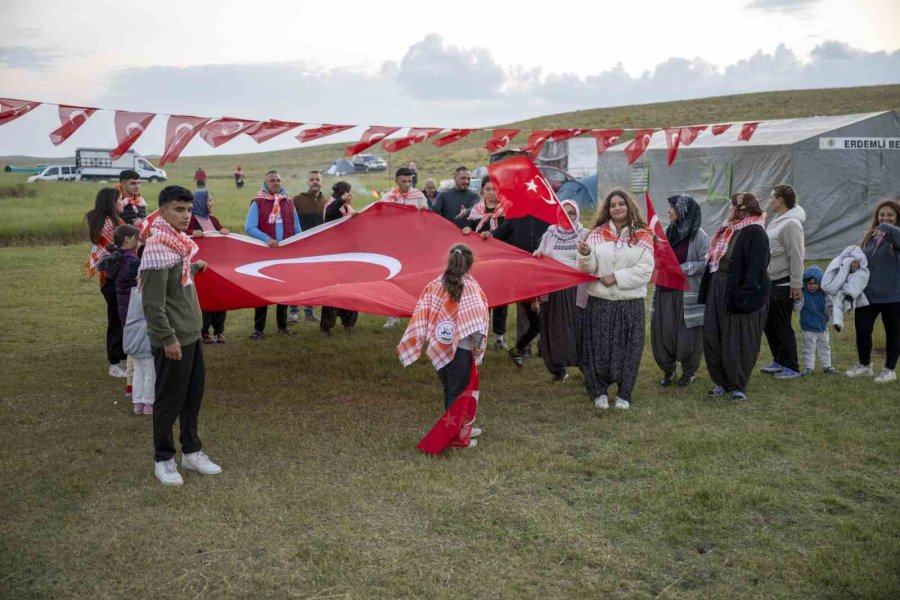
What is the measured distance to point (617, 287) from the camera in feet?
20.1

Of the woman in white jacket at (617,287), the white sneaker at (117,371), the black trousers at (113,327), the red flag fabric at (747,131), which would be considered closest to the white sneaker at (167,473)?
the black trousers at (113,327)

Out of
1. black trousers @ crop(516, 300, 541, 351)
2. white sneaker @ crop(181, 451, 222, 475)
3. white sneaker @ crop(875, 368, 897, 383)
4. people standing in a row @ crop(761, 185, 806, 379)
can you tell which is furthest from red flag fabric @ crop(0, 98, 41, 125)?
white sneaker @ crop(875, 368, 897, 383)

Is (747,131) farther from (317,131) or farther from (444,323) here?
(444,323)

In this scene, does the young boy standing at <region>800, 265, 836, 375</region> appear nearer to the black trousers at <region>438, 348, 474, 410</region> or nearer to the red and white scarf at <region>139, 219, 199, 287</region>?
the black trousers at <region>438, 348, 474, 410</region>

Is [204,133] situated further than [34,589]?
Yes

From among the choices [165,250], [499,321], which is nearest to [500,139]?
[499,321]

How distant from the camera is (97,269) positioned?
6.52 meters

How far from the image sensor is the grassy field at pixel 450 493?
369 centimetres

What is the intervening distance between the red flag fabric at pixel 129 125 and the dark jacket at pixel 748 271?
5.38 metres

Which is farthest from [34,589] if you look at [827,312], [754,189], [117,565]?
Answer: [754,189]

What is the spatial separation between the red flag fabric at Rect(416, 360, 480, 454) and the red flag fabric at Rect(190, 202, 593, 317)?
852 mm

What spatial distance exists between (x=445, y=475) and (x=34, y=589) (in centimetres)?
231

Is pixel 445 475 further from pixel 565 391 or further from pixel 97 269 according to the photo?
pixel 97 269

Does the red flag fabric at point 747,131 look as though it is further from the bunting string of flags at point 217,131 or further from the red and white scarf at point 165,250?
the red and white scarf at point 165,250
